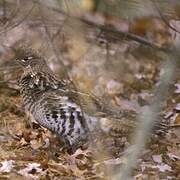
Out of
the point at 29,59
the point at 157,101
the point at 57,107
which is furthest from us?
the point at 29,59

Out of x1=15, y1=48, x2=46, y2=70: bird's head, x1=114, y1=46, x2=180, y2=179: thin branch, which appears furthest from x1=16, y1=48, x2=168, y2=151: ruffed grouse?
x1=114, y1=46, x2=180, y2=179: thin branch

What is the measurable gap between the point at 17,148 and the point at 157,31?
4507mm

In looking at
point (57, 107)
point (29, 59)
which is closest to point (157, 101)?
point (57, 107)

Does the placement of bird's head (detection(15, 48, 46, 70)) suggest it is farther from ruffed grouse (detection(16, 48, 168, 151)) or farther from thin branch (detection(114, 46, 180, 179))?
thin branch (detection(114, 46, 180, 179))

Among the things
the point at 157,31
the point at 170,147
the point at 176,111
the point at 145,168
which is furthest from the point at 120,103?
the point at 157,31

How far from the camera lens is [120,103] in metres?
8.06

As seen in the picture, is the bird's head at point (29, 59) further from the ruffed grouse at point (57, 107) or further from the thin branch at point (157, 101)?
the thin branch at point (157, 101)

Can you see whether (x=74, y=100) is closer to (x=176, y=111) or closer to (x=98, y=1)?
(x=176, y=111)

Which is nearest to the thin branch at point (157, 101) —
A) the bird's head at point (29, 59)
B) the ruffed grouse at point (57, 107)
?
the ruffed grouse at point (57, 107)

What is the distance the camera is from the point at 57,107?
246 inches

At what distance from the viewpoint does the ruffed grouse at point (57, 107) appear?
6.21 m

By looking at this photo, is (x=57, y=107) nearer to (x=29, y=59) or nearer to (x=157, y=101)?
(x=29, y=59)

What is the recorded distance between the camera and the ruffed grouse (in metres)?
6.21

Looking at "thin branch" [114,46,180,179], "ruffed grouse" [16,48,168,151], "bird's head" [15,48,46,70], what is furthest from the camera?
"bird's head" [15,48,46,70]
